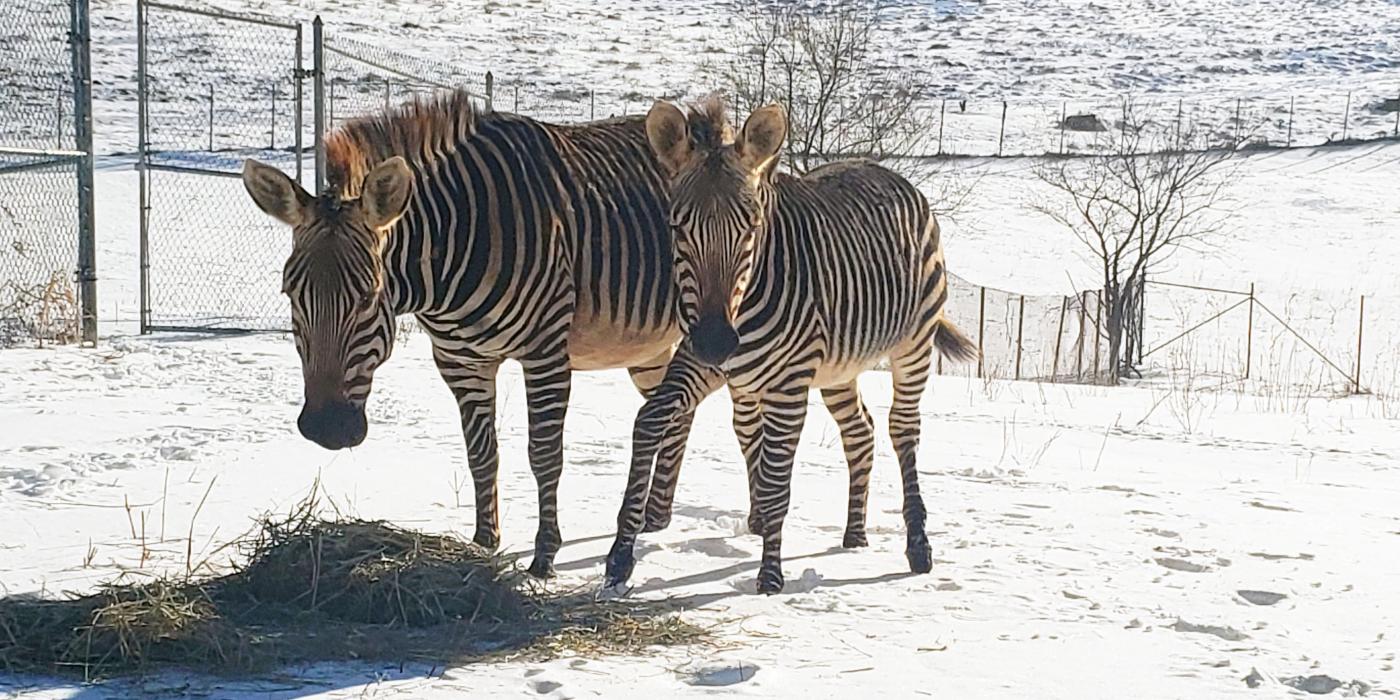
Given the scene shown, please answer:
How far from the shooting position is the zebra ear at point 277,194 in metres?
5.37

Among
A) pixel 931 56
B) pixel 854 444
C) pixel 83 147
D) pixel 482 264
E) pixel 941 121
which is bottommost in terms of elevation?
pixel 854 444

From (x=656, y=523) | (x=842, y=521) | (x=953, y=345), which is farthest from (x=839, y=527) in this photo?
(x=953, y=345)

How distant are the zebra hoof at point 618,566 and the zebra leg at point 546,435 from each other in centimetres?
32

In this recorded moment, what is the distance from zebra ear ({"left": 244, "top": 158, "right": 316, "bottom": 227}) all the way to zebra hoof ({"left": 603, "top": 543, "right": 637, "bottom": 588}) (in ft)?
6.22

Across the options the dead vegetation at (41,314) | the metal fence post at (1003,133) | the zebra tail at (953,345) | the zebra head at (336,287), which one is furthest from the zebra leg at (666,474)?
the metal fence post at (1003,133)

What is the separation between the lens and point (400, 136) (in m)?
6.20

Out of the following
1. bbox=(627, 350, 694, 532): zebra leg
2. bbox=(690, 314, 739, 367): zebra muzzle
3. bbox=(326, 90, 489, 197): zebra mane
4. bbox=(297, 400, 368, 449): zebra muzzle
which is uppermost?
bbox=(326, 90, 489, 197): zebra mane

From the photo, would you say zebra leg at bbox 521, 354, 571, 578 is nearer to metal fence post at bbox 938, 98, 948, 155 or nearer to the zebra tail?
the zebra tail

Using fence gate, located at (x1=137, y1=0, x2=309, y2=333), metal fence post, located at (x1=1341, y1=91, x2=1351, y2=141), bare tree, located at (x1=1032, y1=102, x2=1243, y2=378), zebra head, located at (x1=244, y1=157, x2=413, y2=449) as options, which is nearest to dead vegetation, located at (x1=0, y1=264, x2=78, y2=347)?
fence gate, located at (x1=137, y1=0, x2=309, y2=333)

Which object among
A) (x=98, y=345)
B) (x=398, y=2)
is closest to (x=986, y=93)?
(x=398, y=2)

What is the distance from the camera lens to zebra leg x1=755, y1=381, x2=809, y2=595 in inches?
243

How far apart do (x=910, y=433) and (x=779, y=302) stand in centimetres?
150

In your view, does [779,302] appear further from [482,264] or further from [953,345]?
[953,345]

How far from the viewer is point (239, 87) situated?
147ft
